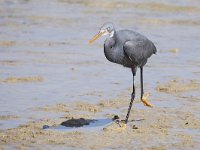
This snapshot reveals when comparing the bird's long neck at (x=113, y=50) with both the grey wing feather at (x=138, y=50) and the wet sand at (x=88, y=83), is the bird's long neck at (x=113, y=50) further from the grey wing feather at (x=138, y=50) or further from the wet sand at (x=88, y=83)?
the wet sand at (x=88, y=83)

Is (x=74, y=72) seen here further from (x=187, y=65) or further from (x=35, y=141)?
(x=35, y=141)

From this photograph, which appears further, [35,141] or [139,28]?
[139,28]

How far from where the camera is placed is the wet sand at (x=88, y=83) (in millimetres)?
8797

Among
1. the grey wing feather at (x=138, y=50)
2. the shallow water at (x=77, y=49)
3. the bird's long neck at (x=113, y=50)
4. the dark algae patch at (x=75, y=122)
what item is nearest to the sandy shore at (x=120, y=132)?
the dark algae patch at (x=75, y=122)

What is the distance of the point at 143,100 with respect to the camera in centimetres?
1025

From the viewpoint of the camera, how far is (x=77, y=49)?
15281mm

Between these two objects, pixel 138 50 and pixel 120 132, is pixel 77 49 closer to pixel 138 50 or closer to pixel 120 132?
pixel 138 50

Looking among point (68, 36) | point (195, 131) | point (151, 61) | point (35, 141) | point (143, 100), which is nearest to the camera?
point (35, 141)

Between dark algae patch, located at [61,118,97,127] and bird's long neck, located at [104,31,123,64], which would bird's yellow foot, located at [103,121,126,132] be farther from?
bird's long neck, located at [104,31,123,64]

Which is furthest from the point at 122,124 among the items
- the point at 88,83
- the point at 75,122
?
the point at 88,83

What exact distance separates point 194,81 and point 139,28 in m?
6.44

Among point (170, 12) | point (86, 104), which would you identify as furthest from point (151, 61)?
point (170, 12)

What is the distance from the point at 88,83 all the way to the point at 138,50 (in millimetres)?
2374

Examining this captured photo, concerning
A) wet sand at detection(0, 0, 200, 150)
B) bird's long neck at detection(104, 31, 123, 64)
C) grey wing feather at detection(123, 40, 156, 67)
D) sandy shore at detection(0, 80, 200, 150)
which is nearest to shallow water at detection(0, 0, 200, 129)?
wet sand at detection(0, 0, 200, 150)
